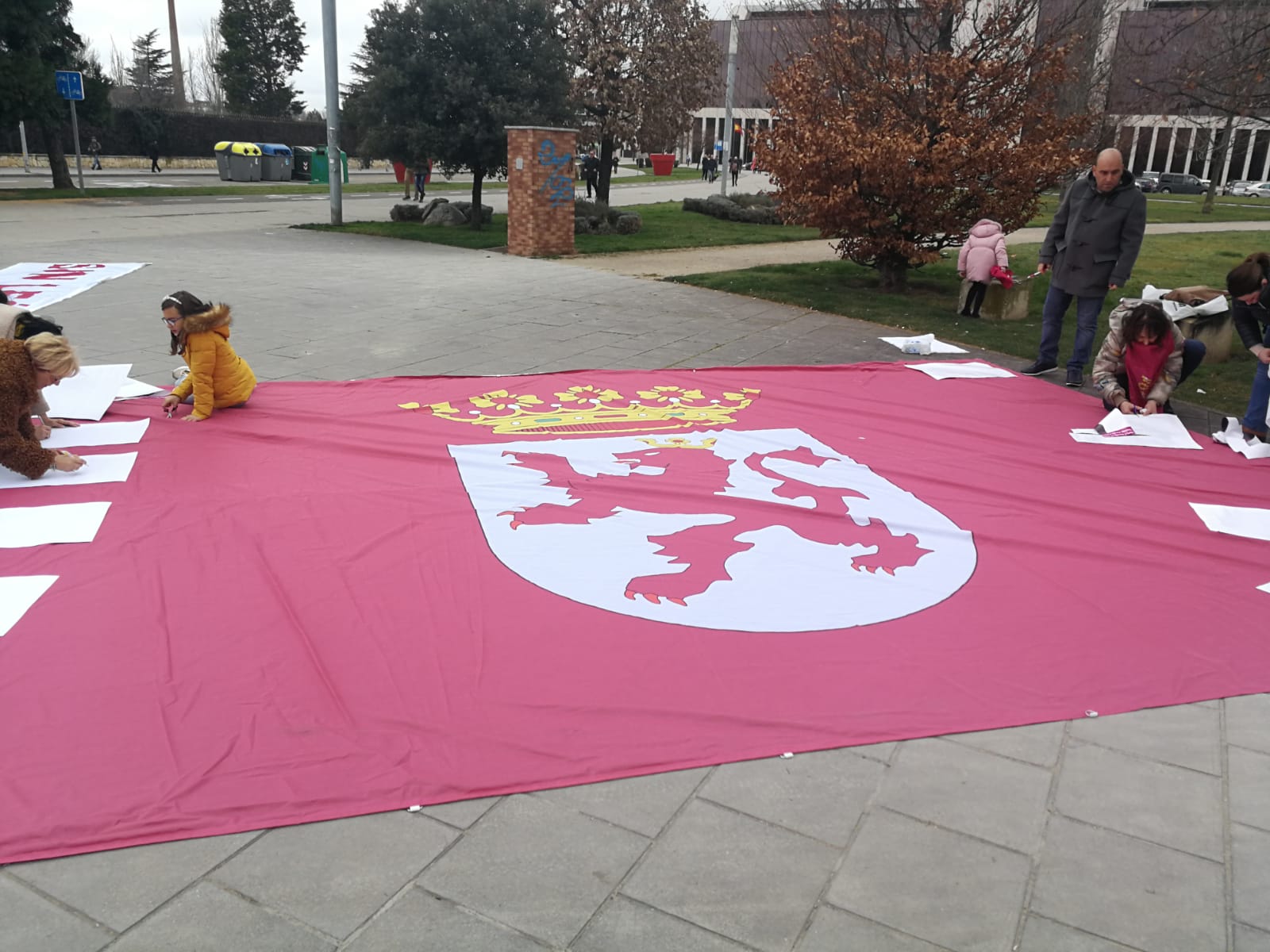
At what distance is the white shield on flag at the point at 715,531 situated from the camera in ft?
13.2

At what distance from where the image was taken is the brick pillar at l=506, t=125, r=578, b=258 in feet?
50.4

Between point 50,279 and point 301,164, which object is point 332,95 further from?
point 301,164

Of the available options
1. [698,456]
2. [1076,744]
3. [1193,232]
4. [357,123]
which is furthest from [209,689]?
[1193,232]

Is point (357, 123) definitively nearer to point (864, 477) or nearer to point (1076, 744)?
point (864, 477)

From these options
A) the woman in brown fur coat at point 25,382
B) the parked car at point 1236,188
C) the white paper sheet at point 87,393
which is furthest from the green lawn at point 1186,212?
the woman in brown fur coat at point 25,382

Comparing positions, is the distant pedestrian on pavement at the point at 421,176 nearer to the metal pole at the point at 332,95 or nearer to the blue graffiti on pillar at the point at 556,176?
the metal pole at the point at 332,95

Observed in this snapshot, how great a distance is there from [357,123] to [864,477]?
608 inches

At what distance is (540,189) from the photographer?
15602mm

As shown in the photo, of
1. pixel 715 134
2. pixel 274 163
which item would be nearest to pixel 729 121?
pixel 274 163

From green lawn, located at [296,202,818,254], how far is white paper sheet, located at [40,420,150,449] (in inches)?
435

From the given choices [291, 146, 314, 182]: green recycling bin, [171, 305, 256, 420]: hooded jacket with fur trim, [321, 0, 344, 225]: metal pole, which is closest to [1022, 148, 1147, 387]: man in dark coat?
[171, 305, 256, 420]: hooded jacket with fur trim

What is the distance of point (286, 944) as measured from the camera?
2262 millimetres

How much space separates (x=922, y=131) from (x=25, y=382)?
964cm

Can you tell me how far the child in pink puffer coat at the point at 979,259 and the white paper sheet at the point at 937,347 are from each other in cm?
187
